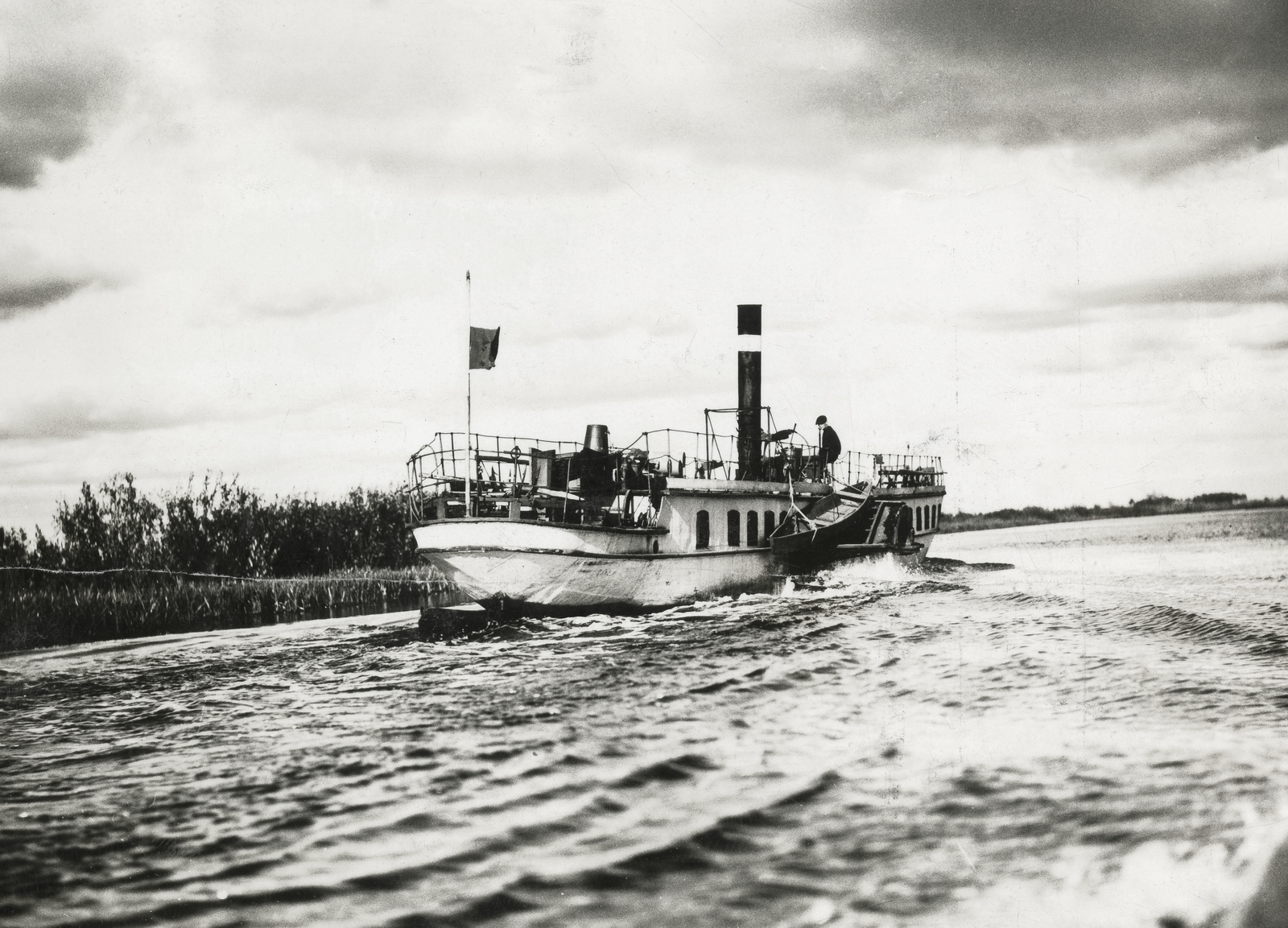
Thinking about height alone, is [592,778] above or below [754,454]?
below

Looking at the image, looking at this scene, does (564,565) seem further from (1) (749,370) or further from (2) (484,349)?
(1) (749,370)

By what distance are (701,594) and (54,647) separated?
11.8 meters

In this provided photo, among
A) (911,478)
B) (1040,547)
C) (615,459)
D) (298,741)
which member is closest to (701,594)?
(615,459)

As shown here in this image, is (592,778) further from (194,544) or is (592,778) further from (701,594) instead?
(194,544)

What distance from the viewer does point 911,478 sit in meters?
29.1

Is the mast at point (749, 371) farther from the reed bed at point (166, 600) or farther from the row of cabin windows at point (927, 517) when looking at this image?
the reed bed at point (166, 600)

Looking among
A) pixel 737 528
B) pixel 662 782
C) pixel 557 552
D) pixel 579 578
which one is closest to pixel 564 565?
pixel 557 552

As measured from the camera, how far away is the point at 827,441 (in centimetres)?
2395

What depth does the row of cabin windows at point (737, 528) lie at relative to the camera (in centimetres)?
1877

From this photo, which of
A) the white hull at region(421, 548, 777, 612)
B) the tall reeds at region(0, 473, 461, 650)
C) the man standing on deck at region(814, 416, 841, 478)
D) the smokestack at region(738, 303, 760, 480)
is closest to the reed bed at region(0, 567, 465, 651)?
the tall reeds at region(0, 473, 461, 650)

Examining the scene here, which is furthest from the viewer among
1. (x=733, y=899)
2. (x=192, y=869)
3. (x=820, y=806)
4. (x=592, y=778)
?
(x=592, y=778)

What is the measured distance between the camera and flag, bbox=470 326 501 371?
14609mm

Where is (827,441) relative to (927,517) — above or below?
above

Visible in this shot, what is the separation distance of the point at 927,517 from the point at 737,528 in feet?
41.8
